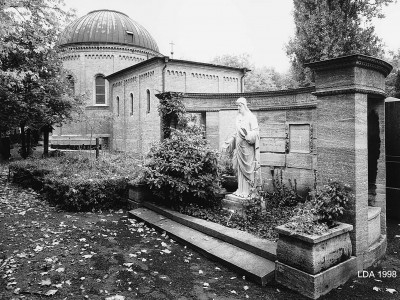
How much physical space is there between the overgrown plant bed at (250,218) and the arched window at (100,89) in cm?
2621

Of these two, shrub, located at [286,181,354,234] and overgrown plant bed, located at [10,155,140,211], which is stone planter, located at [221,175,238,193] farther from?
shrub, located at [286,181,354,234]

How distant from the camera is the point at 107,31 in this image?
3162 cm

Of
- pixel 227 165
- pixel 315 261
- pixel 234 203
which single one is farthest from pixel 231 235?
pixel 227 165

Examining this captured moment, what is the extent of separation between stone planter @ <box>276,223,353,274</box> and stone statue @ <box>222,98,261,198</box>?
9.82ft

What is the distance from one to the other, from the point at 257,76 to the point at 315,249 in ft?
151

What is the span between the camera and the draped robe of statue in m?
7.67

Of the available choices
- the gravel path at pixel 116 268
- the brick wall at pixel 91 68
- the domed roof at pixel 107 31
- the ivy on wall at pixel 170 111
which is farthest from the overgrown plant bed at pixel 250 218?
the domed roof at pixel 107 31

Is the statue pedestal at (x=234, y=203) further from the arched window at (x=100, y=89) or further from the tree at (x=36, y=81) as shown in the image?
the arched window at (x=100, y=89)

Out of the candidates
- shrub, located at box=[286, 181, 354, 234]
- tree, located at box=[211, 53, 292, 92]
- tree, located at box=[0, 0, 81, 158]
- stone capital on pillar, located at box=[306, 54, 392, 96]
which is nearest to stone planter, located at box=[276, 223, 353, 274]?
shrub, located at box=[286, 181, 354, 234]

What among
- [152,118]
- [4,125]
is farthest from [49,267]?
[152,118]

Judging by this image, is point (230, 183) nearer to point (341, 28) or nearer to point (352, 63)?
point (352, 63)

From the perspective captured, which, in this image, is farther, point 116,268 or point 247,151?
point 247,151

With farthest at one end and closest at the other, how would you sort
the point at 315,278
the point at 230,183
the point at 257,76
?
the point at 257,76 < the point at 230,183 < the point at 315,278

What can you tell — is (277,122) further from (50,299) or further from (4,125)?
(4,125)
